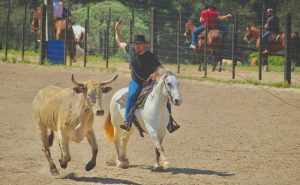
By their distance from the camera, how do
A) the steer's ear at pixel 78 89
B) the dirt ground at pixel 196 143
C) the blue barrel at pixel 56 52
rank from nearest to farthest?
the steer's ear at pixel 78 89 → the dirt ground at pixel 196 143 → the blue barrel at pixel 56 52

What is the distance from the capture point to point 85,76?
949 inches

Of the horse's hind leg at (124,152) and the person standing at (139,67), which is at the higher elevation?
the person standing at (139,67)

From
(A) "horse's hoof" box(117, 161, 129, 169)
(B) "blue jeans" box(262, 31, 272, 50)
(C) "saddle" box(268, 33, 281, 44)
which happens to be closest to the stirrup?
(A) "horse's hoof" box(117, 161, 129, 169)

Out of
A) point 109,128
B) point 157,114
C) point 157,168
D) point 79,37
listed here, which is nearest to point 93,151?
point 157,168

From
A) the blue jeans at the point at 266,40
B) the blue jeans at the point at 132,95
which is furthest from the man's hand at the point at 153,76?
the blue jeans at the point at 266,40

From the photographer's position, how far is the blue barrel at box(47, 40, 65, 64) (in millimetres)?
27578

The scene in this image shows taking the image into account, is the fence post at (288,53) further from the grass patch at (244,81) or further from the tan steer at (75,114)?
the tan steer at (75,114)

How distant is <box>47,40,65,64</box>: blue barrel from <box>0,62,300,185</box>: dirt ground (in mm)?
3436

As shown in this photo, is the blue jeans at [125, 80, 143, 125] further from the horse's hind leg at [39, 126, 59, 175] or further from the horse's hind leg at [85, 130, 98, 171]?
the horse's hind leg at [39, 126, 59, 175]

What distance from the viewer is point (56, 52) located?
2769 cm

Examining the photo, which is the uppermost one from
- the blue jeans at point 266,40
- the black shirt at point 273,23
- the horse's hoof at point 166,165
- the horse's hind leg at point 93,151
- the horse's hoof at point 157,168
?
the black shirt at point 273,23

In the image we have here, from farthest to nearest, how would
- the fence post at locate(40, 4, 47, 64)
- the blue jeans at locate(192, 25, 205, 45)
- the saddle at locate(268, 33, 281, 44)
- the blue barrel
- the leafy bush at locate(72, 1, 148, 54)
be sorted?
the leafy bush at locate(72, 1, 148, 54)
the blue barrel
the fence post at locate(40, 4, 47, 64)
the blue jeans at locate(192, 25, 205, 45)
the saddle at locate(268, 33, 281, 44)

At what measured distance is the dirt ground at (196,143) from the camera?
486 inches

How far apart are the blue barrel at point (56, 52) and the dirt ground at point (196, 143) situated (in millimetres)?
3436
